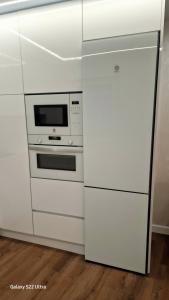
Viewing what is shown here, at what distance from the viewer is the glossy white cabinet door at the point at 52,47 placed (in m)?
1.86

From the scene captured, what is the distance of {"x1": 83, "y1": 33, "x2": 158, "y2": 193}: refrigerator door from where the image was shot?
165cm

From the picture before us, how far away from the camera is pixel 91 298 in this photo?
1.77 m

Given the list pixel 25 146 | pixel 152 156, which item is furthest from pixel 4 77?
pixel 152 156

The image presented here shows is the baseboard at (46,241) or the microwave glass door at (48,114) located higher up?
the microwave glass door at (48,114)

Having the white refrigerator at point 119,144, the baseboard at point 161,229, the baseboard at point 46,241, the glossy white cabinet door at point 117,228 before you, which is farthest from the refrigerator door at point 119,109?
the baseboard at point 161,229

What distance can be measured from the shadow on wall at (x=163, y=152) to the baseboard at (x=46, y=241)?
1.03m

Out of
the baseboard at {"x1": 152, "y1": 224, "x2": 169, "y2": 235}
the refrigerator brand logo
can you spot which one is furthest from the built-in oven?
the baseboard at {"x1": 152, "y1": 224, "x2": 169, "y2": 235}

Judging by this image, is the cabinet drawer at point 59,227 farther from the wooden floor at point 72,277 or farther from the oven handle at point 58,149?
the oven handle at point 58,149

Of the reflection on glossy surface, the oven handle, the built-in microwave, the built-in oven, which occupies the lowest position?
the built-in oven

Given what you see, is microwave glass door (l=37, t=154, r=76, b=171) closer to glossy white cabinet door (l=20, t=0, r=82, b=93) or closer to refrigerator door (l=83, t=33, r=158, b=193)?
refrigerator door (l=83, t=33, r=158, b=193)

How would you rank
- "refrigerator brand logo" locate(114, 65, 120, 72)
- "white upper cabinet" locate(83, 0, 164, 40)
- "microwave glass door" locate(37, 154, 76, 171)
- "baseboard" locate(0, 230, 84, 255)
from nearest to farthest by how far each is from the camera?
"white upper cabinet" locate(83, 0, 164, 40) < "refrigerator brand logo" locate(114, 65, 120, 72) < "microwave glass door" locate(37, 154, 76, 171) < "baseboard" locate(0, 230, 84, 255)

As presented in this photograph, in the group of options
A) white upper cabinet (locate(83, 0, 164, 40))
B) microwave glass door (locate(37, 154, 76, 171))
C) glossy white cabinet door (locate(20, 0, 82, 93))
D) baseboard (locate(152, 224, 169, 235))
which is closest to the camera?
white upper cabinet (locate(83, 0, 164, 40))

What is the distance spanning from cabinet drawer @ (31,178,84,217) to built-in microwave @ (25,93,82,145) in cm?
42

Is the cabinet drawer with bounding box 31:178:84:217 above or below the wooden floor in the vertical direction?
above
